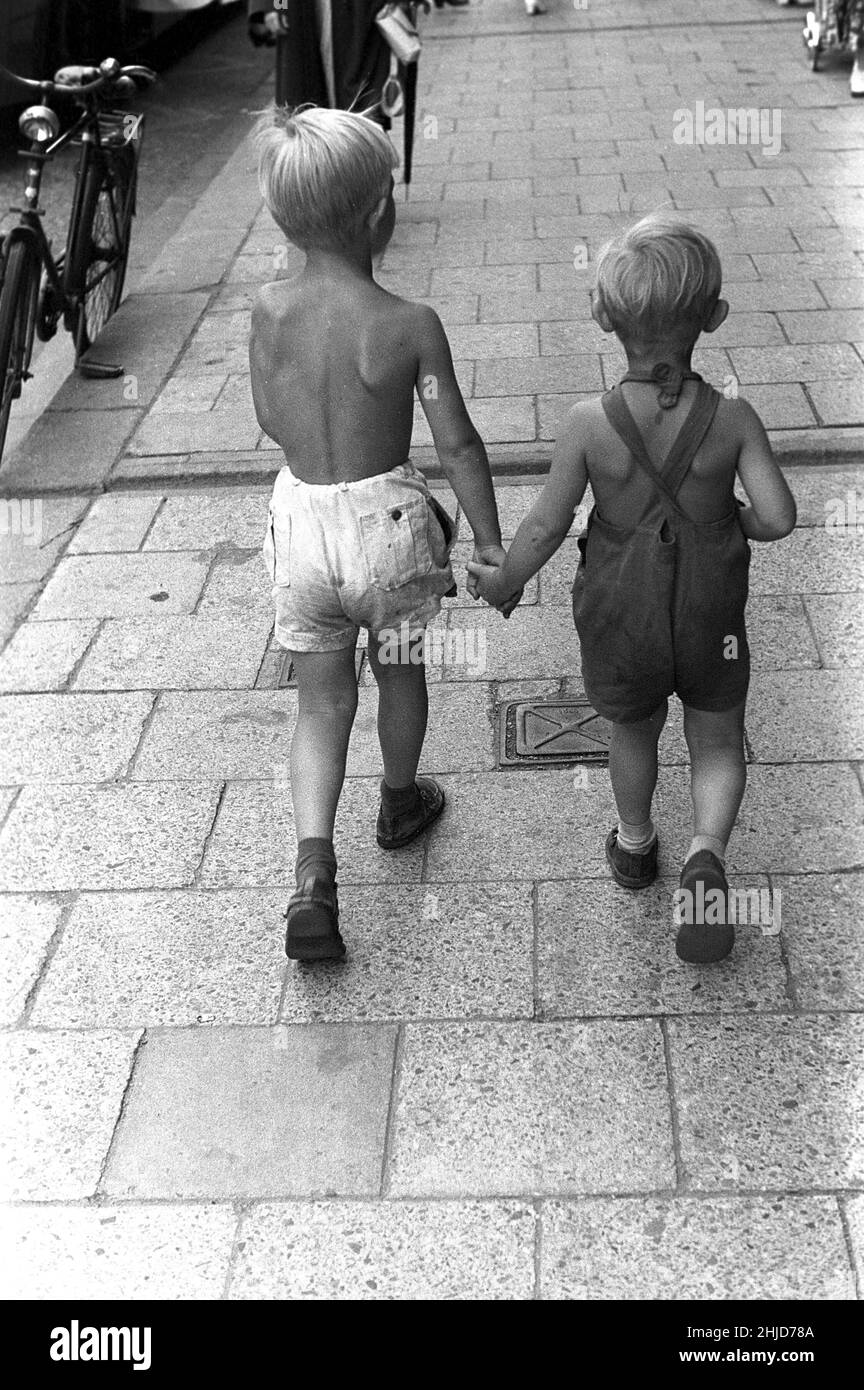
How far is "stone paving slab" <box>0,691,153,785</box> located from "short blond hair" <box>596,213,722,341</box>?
6.17ft

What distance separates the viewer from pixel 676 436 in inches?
106

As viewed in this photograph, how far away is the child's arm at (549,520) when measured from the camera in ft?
8.99

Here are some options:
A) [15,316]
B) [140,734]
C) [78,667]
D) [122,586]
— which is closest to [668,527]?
[140,734]

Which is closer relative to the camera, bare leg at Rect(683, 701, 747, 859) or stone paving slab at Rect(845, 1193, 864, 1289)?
stone paving slab at Rect(845, 1193, 864, 1289)

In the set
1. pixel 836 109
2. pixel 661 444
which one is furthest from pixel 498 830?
pixel 836 109

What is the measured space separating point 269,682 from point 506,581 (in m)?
1.35

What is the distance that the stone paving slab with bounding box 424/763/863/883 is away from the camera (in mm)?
3363

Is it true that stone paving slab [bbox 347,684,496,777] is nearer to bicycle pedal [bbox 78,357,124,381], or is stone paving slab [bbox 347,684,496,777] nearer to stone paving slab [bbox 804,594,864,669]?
stone paving slab [bbox 804,594,864,669]

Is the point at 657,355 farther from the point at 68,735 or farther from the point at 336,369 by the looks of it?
the point at 68,735

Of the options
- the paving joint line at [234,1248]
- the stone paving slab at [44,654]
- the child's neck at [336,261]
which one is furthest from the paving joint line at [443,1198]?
the stone paving slab at [44,654]

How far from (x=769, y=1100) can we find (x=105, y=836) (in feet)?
5.44

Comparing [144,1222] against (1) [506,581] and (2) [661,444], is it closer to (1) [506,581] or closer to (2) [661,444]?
(1) [506,581]

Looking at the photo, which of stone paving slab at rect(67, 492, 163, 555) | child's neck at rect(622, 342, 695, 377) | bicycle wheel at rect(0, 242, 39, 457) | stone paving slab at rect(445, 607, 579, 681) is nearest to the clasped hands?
child's neck at rect(622, 342, 695, 377)

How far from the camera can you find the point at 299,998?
3.06 meters
